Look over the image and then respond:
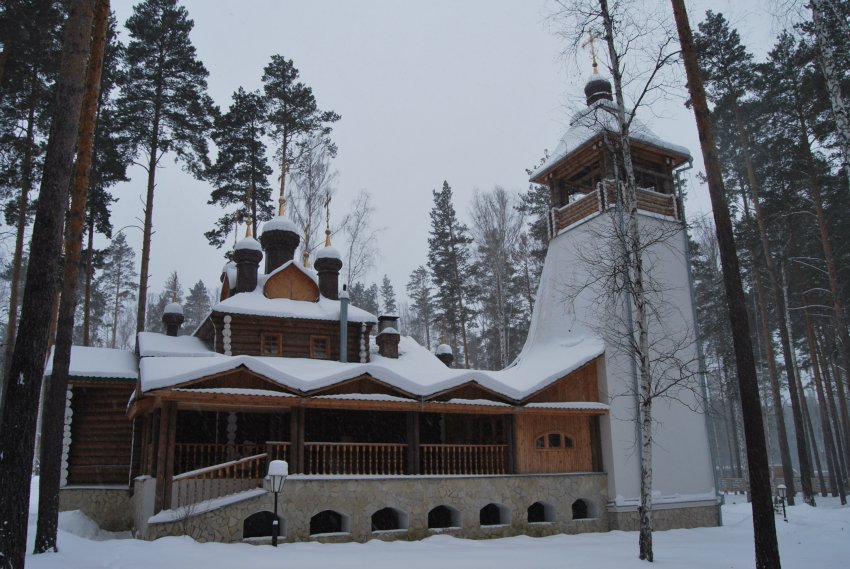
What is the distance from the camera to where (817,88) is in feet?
54.5

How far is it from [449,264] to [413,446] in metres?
17.9

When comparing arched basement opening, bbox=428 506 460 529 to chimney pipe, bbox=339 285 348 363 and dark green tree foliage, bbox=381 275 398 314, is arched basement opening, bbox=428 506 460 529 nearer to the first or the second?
chimney pipe, bbox=339 285 348 363

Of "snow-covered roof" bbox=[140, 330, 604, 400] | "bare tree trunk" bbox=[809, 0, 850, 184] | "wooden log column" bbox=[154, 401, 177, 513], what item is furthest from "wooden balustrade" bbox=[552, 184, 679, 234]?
"wooden log column" bbox=[154, 401, 177, 513]

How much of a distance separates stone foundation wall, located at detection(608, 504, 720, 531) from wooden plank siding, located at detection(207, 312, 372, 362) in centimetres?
832

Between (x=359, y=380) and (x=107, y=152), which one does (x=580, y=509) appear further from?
(x=107, y=152)

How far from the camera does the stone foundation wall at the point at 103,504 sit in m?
14.8

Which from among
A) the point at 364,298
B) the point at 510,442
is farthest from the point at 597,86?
the point at 364,298

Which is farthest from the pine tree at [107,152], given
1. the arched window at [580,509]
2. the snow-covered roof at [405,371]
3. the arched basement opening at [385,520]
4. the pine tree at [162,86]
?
the arched window at [580,509]

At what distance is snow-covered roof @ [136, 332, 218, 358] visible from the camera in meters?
15.9

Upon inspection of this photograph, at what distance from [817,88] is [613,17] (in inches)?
347

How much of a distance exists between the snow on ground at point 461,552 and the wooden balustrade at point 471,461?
1899mm

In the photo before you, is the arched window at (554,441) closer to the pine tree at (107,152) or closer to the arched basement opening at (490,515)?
the arched basement opening at (490,515)

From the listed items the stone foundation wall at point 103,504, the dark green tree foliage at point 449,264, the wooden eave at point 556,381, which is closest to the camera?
the stone foundation wall at point 103,504

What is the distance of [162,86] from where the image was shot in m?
21.1
